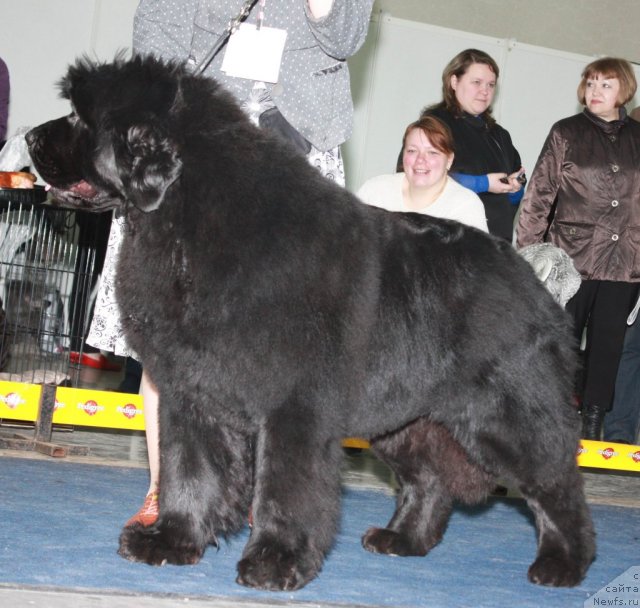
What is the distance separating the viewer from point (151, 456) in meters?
3.41

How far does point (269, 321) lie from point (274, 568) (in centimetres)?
69

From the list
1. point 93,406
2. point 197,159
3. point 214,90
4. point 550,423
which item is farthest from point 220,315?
point 93,406

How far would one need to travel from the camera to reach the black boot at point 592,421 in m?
6.05

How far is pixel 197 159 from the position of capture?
265 centimetres

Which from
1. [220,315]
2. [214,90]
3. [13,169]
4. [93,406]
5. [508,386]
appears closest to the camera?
[220,315]

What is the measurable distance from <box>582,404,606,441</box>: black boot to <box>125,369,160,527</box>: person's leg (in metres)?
3.51

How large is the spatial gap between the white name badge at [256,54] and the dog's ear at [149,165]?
2.49 feet

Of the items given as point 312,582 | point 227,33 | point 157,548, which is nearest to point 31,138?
point 227,33

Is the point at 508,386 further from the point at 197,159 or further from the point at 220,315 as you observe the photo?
the point at 197,159

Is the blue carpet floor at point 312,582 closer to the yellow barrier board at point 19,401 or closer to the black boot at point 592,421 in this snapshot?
the yellow barrier board at point 19,401

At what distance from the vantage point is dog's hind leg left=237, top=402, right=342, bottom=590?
2604mm

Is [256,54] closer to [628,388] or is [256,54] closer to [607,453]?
[607,453]

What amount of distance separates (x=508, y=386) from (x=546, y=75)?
746 centimetres

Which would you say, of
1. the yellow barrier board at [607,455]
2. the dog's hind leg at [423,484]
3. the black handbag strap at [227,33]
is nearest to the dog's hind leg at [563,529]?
the dog's hind leg at [423,484]
